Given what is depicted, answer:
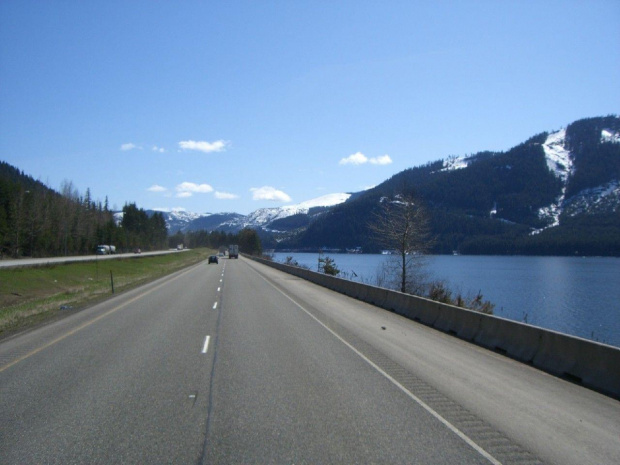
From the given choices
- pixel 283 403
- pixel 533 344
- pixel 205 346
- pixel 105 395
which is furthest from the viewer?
pixel 205 346

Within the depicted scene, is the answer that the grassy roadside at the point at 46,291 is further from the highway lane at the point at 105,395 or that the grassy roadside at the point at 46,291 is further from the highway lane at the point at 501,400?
the highway lane at the point at 501,400

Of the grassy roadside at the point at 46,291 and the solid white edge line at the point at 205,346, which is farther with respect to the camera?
the grassy roadside at the point at 46,291

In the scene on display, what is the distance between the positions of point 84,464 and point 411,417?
3.70 m

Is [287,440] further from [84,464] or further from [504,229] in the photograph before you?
[504,229]

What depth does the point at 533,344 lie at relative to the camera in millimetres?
11070

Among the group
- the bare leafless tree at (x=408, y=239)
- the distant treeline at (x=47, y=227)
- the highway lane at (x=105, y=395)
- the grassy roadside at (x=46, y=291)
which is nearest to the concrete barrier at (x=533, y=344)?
the highway lane at (x=105, y=395)

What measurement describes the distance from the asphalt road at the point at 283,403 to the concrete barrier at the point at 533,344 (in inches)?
16.6

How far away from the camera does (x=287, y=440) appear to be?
5574mm

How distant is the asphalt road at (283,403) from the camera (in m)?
5.38

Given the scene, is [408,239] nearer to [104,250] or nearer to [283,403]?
[283,403]

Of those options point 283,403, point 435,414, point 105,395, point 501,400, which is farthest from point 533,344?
point 105,395

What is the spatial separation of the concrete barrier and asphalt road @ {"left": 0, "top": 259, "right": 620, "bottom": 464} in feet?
1.38

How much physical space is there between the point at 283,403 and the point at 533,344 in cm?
642

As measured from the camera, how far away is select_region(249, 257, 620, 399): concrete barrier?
8719 millimetres
